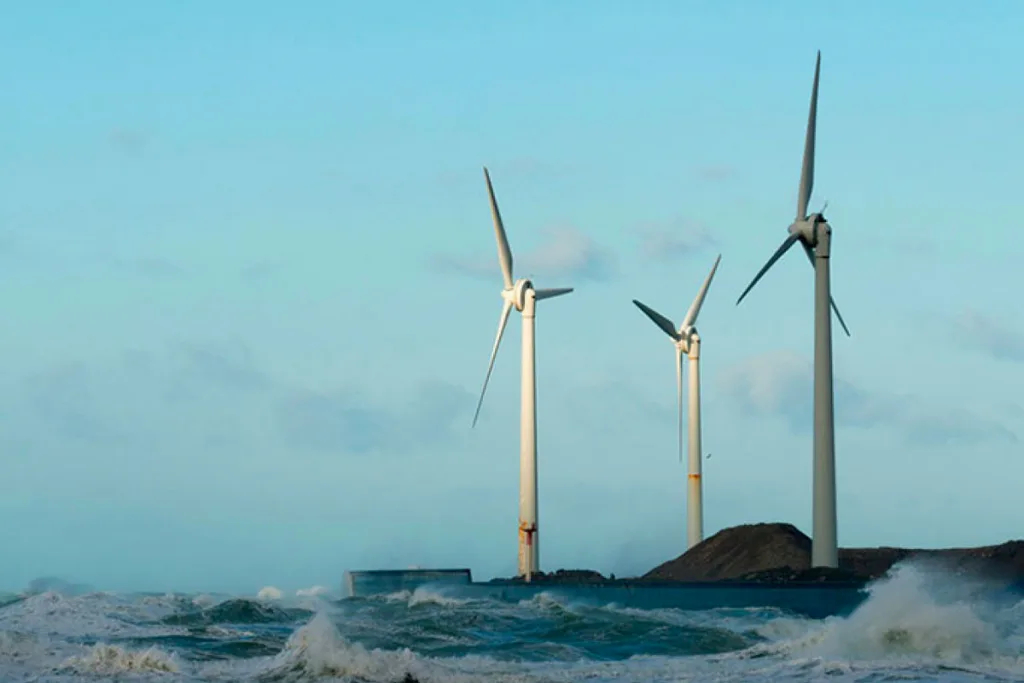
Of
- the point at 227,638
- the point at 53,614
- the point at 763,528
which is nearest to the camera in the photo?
the point at 227,638

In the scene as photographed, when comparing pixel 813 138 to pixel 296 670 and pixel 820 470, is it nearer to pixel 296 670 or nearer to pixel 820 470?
pixel 820 470

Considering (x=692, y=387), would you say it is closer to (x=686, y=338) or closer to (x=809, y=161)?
(x=686, y=338)

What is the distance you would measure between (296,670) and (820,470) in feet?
112

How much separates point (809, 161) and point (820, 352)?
9.72 meters

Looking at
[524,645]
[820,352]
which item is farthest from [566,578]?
[524,645]

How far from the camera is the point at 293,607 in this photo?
7100cm

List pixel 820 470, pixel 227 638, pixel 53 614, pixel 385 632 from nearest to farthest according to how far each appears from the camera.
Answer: pixel 227 638, pixel 385 632, pixel 53 614, pixel 820 470

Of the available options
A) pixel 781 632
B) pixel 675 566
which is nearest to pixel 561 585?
pixel 675 566

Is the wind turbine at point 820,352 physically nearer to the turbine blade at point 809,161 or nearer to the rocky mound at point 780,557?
the turbine blade at point 809,161

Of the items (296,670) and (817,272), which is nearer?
(296,670)

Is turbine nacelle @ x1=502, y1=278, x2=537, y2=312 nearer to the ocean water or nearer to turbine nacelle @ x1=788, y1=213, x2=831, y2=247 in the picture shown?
turbine nacelle @ x1=788, y1=213, x2=831, y2=247

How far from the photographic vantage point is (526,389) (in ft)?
256

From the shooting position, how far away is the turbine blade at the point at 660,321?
91500 millimetres

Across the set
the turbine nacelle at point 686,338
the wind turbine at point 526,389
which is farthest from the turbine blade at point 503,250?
the turbine nacelle at point 686,338
